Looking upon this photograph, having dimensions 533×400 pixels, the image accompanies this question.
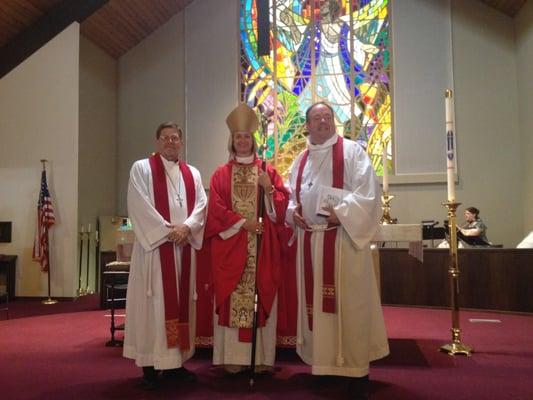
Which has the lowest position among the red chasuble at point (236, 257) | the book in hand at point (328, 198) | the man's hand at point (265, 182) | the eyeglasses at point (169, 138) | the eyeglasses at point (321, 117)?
the red chasuble at point (236, 257)

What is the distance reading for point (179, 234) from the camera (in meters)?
3.24

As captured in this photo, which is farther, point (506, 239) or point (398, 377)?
point (506, 239)

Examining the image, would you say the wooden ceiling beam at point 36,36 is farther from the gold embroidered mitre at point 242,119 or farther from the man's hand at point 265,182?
the man's hand at point 265,182

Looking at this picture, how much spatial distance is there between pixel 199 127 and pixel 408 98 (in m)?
3.89

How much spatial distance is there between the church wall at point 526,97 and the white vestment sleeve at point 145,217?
7021 mm

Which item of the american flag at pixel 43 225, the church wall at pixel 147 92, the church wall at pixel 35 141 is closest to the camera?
the american flag at pixel 43 225

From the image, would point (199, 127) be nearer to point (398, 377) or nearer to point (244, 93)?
point (244, 93)

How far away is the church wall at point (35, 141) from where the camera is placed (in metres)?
8.22

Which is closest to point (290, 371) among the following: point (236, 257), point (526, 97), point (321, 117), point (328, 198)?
point (236, 257)

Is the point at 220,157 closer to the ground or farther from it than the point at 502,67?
closer to the ground

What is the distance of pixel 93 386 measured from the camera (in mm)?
3279

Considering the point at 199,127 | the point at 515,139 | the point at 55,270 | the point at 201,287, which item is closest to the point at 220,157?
the point at 199,127

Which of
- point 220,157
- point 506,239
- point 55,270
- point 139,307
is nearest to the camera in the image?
point 139,307

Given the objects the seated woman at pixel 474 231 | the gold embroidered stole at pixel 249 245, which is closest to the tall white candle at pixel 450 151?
the gold embroidered stole at pixel 249 245
